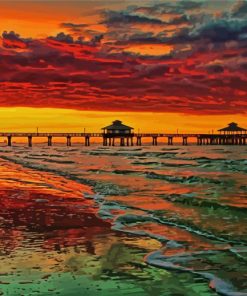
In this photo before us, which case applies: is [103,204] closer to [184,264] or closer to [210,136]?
[184,264]

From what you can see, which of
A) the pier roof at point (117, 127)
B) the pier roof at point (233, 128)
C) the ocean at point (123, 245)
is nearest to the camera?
the ocean at point (123, 245)

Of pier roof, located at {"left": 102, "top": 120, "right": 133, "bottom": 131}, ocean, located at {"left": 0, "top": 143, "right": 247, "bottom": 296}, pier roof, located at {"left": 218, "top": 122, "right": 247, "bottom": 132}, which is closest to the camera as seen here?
ocean, located at {"left": 0, "top": 143, "right": 247, "bottom": 296}

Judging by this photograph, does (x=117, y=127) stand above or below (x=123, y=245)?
above

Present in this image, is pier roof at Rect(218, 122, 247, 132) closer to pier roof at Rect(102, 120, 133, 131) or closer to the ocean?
pier roof at Rect(102, 120, 133, 131)

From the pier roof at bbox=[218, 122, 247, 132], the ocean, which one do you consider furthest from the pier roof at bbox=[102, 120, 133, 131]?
the ocean

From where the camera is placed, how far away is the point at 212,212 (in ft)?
48.2

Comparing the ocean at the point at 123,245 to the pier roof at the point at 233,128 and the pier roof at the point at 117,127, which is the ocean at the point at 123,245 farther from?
the pier roof at the point at 233,128

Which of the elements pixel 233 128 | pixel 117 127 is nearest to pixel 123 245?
pixel 117 127

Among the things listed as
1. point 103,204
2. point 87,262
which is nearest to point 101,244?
point 87,262

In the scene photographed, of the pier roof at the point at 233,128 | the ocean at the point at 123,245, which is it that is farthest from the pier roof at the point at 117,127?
the ocean at the point at 123,245

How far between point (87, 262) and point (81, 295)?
1.56m

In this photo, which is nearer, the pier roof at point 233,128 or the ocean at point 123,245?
the ocean at point 123,245

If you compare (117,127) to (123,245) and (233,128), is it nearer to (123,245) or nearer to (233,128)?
(233,128)

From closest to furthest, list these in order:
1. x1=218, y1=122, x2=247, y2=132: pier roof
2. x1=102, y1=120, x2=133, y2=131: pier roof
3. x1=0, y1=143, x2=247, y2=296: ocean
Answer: x1=0, y1=143, x2=247, y2=296: ocean, x1=102, y1=120, x2=133, y2=131: pier roof, x1=218, y1=122, x2=247, y2=132: pier roof
